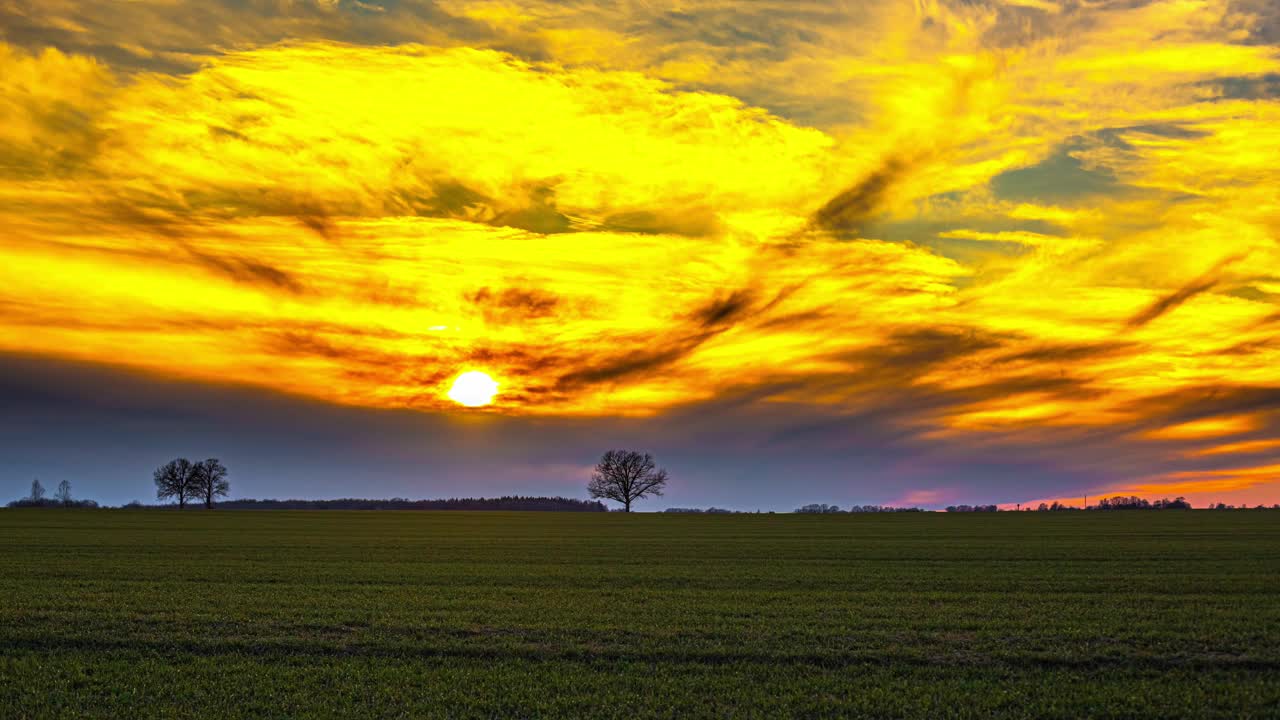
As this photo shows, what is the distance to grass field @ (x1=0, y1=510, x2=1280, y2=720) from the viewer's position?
1664cm

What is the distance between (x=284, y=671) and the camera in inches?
741

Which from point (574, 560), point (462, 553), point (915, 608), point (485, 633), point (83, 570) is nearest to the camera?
point (485, 633)

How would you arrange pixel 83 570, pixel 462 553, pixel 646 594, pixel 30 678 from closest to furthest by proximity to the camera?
pixel 30 678 → pixel 646 594 → pixel 83 570 → pixel 462 553

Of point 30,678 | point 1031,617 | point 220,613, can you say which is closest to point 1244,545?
point 1031,617

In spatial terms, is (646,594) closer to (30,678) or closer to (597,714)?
(597,714)

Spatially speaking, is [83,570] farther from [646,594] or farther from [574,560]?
[646,594]

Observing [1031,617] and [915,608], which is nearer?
[1031,617]

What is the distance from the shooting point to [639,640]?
21.9m

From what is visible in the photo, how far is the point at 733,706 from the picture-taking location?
1634 cm

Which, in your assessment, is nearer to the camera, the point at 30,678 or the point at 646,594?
the point at 30,678

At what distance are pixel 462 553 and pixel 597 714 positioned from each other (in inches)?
1425

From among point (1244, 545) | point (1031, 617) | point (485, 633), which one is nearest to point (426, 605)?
point (485, 633)

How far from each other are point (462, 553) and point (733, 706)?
36365mm

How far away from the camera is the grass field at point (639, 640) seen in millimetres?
16641
